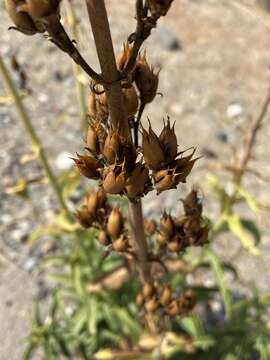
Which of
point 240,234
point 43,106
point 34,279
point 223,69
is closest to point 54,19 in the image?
point 240,234

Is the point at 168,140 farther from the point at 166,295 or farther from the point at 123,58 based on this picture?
the point at 166,295

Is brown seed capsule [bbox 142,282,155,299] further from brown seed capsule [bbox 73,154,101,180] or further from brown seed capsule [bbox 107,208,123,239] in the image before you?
brown seed capsule [bbox 73,154,101,180]

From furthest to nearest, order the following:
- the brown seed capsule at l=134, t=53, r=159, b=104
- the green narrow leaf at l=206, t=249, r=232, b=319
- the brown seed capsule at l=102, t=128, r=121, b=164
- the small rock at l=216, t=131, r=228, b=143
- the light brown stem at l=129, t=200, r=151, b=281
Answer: the small rock at l=216, t=131, r=228, b=143 → the green narrow leaf at l=206, t=249, r=232, b=319 → the light brown stem at l=129, t=200, r=151, b=281 → the brown seed capsule at l=134, t=53, r=159, b=104 → the brown seed capsule at l=102, t=128, r=121, b=164

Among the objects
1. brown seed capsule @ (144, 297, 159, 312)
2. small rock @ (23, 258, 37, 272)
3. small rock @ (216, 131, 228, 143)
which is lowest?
brown seed capsule @ (144, 297, 159, 312)

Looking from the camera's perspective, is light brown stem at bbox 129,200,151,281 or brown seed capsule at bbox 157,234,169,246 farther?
brown seed capsule at bbox 157,234,169,246

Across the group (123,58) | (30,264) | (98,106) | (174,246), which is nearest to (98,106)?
(98,106)

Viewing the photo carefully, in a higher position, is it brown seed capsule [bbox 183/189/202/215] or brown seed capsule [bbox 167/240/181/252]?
brown seed capsule [bbox 183/189/202/215]

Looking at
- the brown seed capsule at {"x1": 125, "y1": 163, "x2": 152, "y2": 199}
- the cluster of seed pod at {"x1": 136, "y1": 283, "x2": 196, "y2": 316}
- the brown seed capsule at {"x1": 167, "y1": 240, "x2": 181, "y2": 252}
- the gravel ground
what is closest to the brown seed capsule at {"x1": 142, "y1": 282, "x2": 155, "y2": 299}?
the cluster of seed pod at {"x1": 136, "y1": 283, "x2": 196, "y2": 316}
